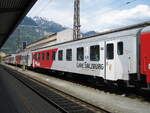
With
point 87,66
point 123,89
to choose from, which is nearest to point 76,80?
point 87,66

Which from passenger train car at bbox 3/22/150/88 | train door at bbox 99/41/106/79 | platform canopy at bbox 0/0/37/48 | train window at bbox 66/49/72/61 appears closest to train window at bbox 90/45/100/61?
passenger train car at bbox 3/22/150/88

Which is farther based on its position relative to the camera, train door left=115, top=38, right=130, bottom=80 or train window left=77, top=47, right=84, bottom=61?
train window left=77, top=47, right=84, bottom=61

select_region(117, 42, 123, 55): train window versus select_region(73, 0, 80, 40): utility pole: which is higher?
select_region(73, 0, 80, 40): utility pole

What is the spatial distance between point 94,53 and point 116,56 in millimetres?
2307

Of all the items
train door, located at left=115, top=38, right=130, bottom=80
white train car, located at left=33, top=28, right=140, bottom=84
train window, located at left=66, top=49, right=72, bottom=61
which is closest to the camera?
white train car, located at left=33, top=28, right=140, bottom=84

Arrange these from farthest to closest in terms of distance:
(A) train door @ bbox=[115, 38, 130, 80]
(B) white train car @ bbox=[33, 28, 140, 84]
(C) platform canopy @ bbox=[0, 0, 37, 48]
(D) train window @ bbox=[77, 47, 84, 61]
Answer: (D) train window @ bbox=[77, 47, 84, 61] < (C) platform canopy @ bbox=[0, 0, 37, 48] < (A) train door @ bbox=[115, 38, 130, 80] < (B) white train car @ bbox=[33, 28, 140, 84]

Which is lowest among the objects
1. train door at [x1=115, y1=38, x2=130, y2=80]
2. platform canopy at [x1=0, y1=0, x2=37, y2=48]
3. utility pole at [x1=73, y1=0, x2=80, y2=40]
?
train door at [x1=115, y1=38, x2=130, y2=80]

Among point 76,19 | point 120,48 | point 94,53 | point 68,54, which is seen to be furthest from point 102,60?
point 76,19

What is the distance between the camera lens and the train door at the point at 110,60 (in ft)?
38.5

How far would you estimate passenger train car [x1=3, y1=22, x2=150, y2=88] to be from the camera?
9.95 meters

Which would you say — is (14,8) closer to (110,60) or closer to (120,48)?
(110,60)

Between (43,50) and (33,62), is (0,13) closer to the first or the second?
(43,50)

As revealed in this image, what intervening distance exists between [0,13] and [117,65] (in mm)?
9532

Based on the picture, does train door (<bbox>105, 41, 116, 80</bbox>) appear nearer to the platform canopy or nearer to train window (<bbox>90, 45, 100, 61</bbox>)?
train window (<bbox>90, 45, 100, 61</bbox>)
